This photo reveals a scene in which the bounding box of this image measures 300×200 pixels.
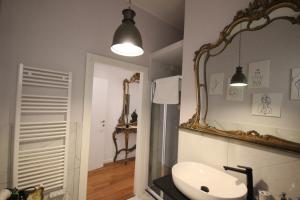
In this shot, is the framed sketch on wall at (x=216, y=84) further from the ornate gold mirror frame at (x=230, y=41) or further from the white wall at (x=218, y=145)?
the white wall at (x=218, y=145)

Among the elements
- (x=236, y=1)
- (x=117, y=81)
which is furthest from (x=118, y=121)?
(x=236, y=1)

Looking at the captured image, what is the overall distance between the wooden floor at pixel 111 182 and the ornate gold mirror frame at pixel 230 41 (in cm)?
159

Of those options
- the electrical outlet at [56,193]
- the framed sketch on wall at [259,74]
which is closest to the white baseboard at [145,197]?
the electrical outlet at [56,193]

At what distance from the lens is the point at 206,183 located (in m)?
1.36

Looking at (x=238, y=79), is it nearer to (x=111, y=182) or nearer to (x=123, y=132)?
(x=111, y=182)

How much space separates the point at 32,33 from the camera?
1.53 m

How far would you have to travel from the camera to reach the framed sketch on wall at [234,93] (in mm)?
1305

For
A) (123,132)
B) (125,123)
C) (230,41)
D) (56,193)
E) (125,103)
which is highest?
(230,41)

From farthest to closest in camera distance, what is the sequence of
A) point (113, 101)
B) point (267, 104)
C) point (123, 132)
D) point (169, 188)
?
point (123, 132), point (113, 101), point (169, 188), point (267, 104)

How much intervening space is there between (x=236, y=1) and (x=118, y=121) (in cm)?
322

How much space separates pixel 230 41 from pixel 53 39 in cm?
168

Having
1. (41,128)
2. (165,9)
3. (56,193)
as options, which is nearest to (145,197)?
(56,193)

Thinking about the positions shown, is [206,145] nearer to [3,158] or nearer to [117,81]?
[3,158]

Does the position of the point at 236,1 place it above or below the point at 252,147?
above
